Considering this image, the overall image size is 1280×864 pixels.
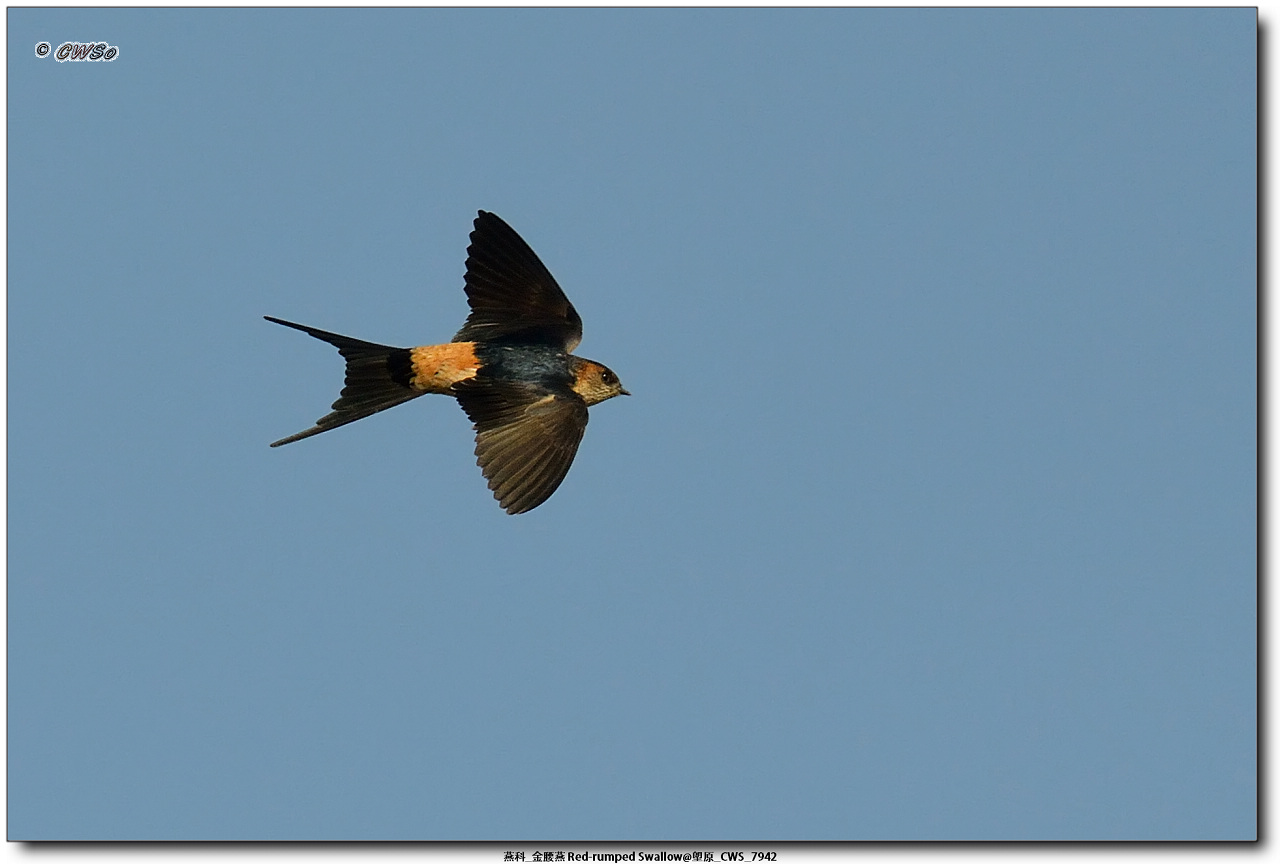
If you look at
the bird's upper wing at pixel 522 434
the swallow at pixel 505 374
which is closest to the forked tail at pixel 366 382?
the swallow at pixel 505 374

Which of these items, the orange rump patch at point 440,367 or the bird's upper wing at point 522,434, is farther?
the orange rump patch at point 440,367

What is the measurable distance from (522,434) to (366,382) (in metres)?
0.62

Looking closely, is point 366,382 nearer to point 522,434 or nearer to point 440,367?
point 440,367

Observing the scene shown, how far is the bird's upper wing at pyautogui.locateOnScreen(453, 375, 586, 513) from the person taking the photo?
19.2 feet

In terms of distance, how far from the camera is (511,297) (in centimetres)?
632

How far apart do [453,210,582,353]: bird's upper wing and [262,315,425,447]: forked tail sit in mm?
275

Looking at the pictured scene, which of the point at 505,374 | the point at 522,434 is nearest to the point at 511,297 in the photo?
the point at 505,374

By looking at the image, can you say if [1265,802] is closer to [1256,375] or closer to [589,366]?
[1256,375]

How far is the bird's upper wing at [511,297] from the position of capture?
20.5 feet

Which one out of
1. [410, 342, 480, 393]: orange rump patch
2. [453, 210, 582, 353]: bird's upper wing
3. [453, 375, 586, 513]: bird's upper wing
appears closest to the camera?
[453, 375, 586, 513]: bird's upper wing

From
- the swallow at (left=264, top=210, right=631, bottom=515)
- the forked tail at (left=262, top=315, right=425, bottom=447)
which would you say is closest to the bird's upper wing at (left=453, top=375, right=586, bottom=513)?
the swallow at (left=264, top=210, right=631, bottom=515)

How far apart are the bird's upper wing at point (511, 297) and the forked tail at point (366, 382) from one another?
0.28 metres

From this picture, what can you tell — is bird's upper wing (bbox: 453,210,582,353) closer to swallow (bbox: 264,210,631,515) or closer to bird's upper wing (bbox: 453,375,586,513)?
swallow (bbox: 264,210,631,515)

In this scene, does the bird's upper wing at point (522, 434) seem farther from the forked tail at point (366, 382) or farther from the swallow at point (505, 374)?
the forked tail at point (366, 382)
